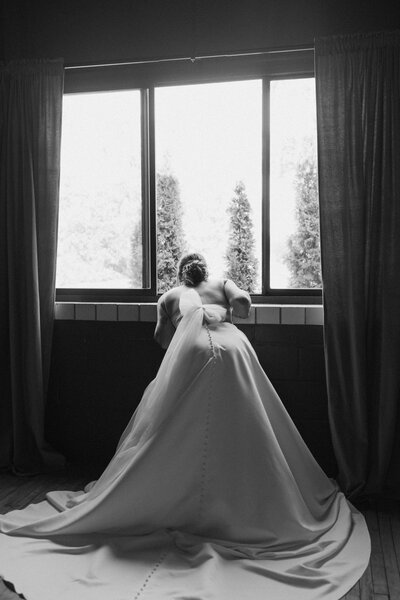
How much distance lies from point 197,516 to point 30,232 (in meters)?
1.91

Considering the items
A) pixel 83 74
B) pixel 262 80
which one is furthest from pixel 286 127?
pixel 83 74

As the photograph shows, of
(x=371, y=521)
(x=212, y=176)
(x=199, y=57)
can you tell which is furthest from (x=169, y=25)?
(x=371, y=521)

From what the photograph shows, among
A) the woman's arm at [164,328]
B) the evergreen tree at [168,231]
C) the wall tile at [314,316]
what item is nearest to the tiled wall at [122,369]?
the wall tile at [314,316]

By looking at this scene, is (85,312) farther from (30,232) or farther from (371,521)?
(371,521)

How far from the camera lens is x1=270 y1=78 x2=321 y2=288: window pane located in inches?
127

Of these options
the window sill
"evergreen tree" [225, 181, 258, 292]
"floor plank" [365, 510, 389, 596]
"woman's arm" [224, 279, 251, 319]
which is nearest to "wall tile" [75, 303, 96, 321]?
the window sill

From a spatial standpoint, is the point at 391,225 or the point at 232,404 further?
the point at 391,225

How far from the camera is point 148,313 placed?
3285 millimetres

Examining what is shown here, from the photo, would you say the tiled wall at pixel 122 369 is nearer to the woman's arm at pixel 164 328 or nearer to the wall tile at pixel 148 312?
the wall tile at pixel 148 312

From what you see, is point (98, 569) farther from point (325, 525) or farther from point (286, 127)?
point (286, 127)

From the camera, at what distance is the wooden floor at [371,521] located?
202 cm

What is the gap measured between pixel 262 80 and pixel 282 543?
245 cm

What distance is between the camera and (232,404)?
2398 mm

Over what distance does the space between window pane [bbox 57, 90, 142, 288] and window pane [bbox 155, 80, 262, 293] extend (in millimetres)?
178
